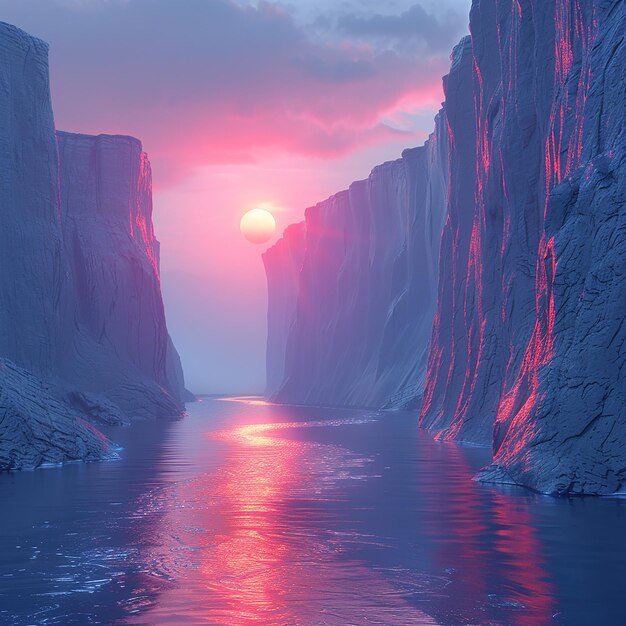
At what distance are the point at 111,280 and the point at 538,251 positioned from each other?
5103 cm

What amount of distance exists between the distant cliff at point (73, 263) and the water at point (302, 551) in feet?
98.7

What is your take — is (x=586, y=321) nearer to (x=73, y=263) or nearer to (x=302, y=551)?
(x=302, y=551)

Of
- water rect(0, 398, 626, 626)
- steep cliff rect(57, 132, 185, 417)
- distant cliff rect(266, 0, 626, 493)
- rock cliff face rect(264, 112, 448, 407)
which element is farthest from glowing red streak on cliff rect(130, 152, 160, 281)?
water rect(0, 398, 626, 626)

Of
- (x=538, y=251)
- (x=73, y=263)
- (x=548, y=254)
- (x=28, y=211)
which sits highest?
(x=28, y=211)

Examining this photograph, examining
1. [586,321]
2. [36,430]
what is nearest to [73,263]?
[36,430]

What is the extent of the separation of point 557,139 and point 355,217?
9424cm

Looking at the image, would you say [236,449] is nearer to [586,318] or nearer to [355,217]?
[586,318]

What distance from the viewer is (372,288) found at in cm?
11244

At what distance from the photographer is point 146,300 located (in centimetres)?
8000

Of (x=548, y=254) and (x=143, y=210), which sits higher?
(x=143, y=210)

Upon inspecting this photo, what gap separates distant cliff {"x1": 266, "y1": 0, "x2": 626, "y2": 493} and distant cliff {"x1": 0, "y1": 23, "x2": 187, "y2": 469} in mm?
23267

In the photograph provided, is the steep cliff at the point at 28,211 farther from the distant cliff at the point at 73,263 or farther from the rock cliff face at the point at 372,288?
the rock cliff face at the point at 372,288

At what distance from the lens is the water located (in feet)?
30.1

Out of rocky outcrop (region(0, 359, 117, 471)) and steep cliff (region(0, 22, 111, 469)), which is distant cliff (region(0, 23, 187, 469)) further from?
rocky outcrop (region(0, 359, 117, 471))
